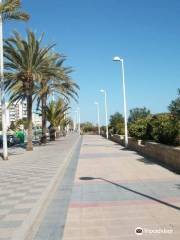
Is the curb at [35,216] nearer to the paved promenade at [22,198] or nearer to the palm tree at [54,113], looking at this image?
the paved promenade at [22,198]

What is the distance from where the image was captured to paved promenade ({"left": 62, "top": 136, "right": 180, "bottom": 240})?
6941 mm

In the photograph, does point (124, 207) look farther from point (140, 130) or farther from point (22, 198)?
point (140, 130)

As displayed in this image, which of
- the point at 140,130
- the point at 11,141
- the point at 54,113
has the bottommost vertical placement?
the point at 11,141

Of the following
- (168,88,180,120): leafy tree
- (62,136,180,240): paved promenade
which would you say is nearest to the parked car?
(168,88,180,120): leafy tree

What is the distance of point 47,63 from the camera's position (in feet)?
105

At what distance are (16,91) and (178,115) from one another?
49.6 ft

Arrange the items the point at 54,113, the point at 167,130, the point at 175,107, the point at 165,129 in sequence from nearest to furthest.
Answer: the point at 175,107 → the point at 167,130 → the point at 165,129 → the point at 54,113

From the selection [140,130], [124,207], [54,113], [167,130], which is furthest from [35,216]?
[54,113]

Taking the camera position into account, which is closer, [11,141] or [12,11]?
[12,11]

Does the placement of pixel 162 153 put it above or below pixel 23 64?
below

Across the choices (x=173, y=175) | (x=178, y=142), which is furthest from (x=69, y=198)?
(x=178, y=142)

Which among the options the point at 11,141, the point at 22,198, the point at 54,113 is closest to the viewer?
the point at 22,198

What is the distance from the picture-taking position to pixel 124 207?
8898 mm

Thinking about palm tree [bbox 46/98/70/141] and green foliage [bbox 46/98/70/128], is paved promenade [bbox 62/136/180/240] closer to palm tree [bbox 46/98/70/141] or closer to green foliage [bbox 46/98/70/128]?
palm tree [bbox 46/98/70/141]
